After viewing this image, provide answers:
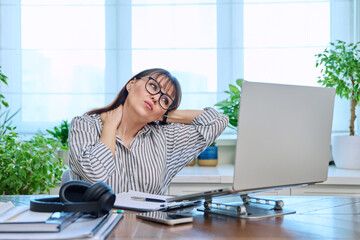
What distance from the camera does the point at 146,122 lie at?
201cm

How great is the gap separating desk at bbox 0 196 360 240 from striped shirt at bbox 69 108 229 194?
1.68 ft

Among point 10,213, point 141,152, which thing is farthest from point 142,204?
point 141,152

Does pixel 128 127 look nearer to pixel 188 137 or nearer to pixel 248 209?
pixel 188 137

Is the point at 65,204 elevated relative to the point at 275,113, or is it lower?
lower

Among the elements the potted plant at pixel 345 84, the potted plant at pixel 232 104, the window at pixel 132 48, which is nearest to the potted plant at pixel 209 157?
the potted plant at pixel 232 104

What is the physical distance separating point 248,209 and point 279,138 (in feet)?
0.77

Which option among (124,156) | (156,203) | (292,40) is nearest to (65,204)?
(156,203)

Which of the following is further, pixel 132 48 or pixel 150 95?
pixel 132 48

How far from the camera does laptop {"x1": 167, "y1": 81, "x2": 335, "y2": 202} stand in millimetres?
1113

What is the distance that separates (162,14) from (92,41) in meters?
0.55

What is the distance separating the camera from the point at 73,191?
1172 mm

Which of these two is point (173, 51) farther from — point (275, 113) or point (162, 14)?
point (275, 113)

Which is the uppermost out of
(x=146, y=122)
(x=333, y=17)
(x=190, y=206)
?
(x=333, y=17)

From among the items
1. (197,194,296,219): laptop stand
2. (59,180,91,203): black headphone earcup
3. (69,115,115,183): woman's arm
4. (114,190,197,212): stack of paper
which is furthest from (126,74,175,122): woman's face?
(59,180,91,203): black headphone earcup
